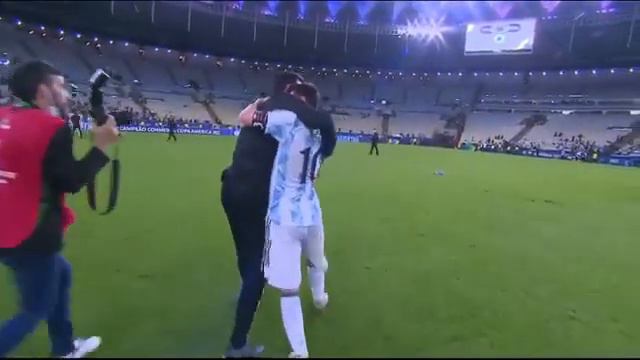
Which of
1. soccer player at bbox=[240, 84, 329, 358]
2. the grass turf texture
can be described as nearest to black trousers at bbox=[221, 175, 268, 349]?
soccer player at bbox=[240, 84, 329, 358]

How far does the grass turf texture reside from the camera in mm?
3506

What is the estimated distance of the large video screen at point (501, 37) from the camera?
4425cm

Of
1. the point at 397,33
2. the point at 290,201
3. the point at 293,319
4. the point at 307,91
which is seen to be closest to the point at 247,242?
the point at 290,201

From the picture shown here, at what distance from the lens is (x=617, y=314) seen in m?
4.23

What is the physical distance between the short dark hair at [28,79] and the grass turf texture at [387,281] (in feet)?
5.69

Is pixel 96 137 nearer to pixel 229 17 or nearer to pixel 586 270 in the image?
pixel 586 270

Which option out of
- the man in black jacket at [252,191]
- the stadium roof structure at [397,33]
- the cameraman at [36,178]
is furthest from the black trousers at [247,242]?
the stadium roof structure at [397,33]

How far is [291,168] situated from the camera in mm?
2932

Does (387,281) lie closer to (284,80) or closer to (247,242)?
(247,242)

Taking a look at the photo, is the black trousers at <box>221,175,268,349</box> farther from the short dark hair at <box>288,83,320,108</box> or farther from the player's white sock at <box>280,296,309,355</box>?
the short dark hair at <box>288,83,320,108</box>

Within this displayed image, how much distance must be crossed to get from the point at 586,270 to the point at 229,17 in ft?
141

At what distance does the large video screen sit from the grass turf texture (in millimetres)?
39240

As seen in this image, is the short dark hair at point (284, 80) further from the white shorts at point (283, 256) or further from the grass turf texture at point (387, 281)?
the grass turf texture at point (387, 281)

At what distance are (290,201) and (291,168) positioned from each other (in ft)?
0.68
